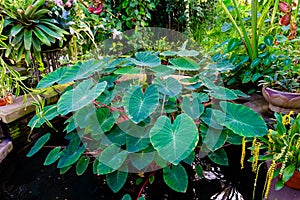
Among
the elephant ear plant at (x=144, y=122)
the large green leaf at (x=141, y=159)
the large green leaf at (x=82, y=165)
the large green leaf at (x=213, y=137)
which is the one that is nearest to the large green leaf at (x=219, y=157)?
the elephant ear plant at (x=144, y=122)

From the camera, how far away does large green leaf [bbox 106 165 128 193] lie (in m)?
1.48

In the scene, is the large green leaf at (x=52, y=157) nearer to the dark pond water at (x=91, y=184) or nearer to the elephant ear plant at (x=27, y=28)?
the dark pond water at (x=91, y=184)

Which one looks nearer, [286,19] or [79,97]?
[79,97]

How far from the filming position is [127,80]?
1830 mm

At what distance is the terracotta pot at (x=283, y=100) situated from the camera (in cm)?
174

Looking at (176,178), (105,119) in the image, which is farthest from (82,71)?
(176,178)

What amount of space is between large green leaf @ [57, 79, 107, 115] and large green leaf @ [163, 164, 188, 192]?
1.94 ft

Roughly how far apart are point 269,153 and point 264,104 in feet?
2.70

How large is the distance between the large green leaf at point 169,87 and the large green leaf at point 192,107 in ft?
0.29

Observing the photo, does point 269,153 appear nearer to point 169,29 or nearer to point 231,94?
point 231,94

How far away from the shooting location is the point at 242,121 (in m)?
1.43

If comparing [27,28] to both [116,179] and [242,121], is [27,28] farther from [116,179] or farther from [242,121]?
[242,121]

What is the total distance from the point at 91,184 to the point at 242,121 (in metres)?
1.12

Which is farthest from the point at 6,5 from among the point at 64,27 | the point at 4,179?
the point at 4,179
